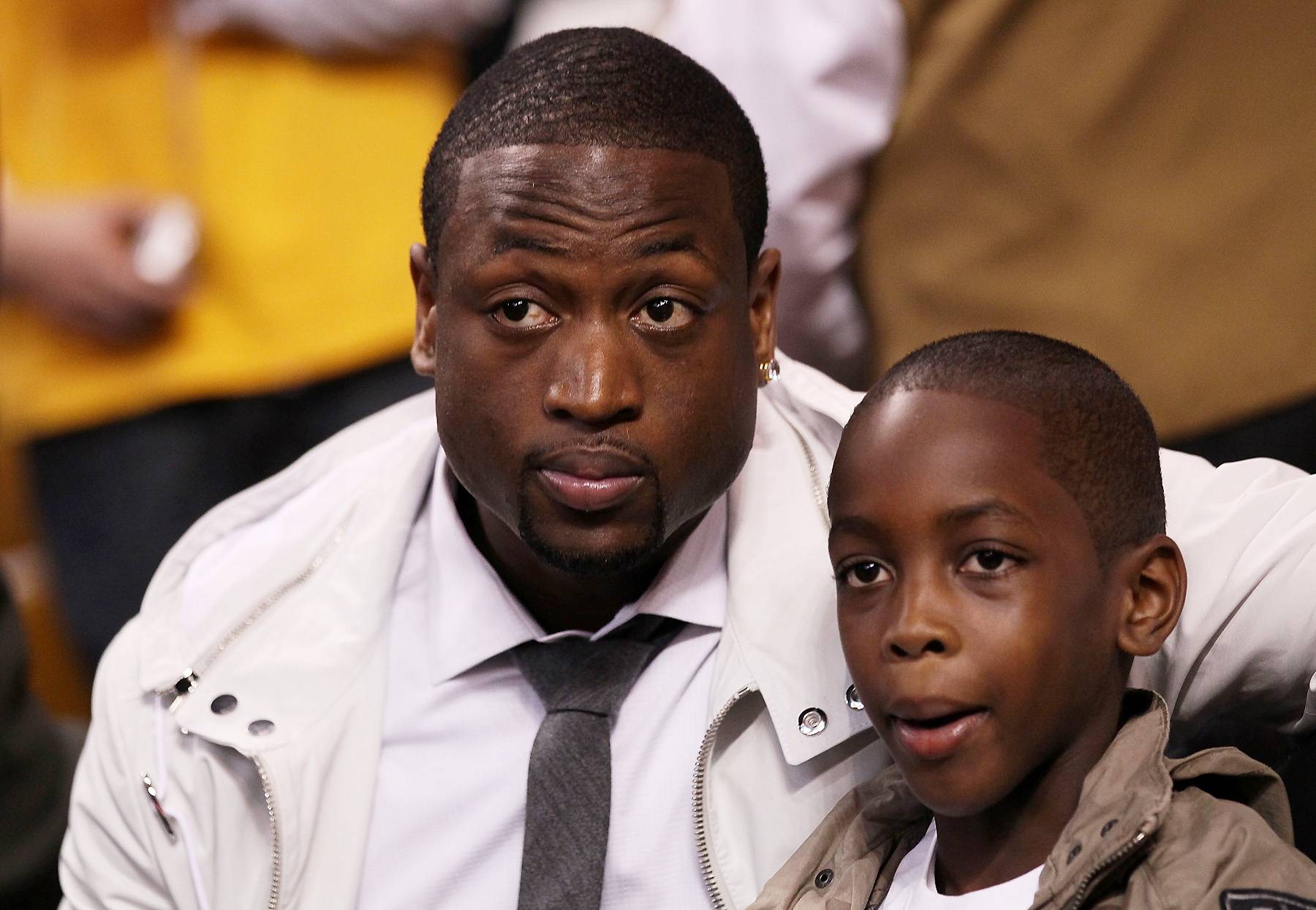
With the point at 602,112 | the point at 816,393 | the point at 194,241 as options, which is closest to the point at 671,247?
the point at 602,112

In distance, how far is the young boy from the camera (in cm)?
180

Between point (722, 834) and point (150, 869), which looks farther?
point (150, 869)

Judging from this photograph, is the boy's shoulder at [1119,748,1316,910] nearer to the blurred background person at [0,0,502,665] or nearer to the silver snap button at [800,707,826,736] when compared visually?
the silver snap button at [800,707,826,736]

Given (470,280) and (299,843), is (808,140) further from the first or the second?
(299,843)

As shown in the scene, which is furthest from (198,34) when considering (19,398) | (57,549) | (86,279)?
(57,549)

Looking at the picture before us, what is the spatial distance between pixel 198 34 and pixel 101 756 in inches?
59.3

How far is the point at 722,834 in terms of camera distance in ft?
7.16

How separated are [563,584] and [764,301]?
1.47 feet

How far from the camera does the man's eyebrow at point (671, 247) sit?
211 cm

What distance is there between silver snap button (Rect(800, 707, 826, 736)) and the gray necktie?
9.7 inches

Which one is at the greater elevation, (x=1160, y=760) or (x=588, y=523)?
(x=588, y=523)

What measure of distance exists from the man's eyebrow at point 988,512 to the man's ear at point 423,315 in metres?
0.81

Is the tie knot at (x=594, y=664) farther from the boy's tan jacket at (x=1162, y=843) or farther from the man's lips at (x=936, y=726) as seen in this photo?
the man's lips at (x=936, y=726)

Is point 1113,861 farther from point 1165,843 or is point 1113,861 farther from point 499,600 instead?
point 499,600
